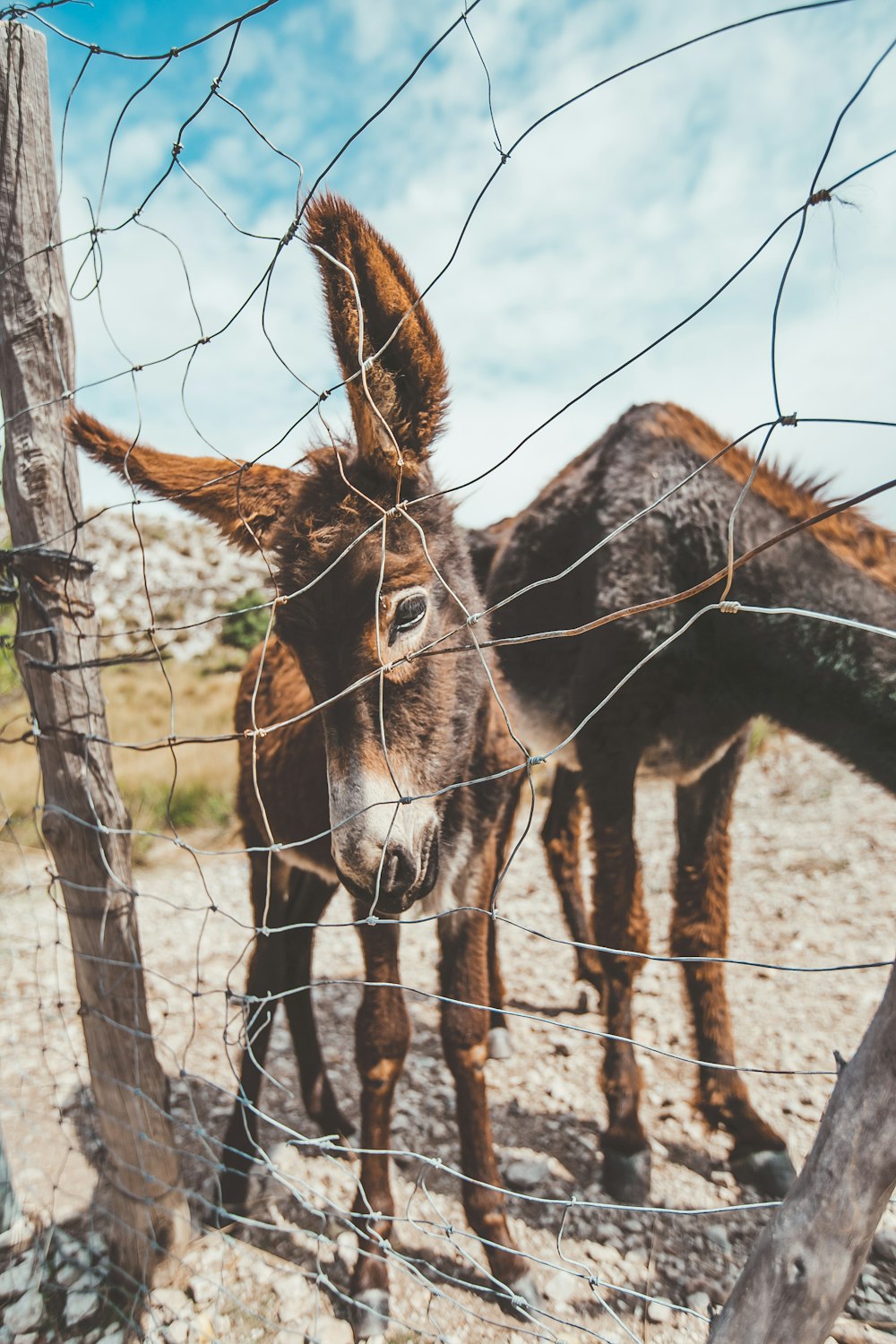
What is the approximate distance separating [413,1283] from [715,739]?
219 cm

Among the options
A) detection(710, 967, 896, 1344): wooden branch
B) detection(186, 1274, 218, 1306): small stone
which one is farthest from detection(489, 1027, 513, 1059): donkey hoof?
detection(710, 967, 896, 1344): wooden branch

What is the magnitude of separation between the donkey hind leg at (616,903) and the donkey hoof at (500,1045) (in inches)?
36.4

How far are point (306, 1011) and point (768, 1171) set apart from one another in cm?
186

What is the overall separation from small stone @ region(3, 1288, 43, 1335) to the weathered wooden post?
0.84 feet

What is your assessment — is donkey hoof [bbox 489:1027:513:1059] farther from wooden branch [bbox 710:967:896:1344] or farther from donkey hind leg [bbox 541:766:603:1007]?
wooden branch [bbox 710:967:896:1344]

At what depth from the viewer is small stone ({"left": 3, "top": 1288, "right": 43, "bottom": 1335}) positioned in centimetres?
224

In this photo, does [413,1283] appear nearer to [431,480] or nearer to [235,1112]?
[235,1112]

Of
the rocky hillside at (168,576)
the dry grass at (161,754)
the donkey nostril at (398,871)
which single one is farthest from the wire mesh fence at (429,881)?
the rocky hillside at (168,576)

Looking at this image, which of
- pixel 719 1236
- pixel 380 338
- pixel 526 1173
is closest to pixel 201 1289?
pixel 526 1173

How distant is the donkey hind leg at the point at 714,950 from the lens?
9.68ft

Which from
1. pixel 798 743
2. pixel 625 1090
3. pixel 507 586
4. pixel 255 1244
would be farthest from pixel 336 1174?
pixel 798 743

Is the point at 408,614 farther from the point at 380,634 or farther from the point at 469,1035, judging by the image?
the point at 469,1035

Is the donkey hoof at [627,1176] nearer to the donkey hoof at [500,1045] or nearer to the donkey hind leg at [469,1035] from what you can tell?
the donkey hind leg at [469,1035]

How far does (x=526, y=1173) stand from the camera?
2.99m
